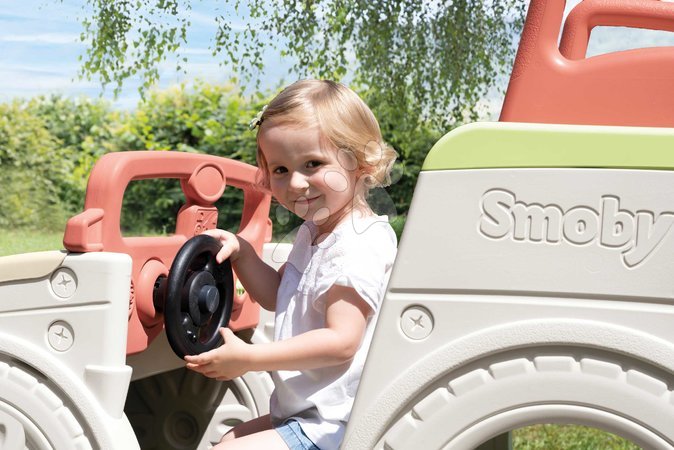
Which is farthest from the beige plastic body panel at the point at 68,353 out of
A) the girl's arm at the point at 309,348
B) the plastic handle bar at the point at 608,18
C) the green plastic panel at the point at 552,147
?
the plastic handle bar at the point at 608,18

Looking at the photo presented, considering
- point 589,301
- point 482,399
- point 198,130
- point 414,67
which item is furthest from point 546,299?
point 198,130

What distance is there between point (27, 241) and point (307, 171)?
651 cm

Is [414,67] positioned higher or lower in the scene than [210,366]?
higher

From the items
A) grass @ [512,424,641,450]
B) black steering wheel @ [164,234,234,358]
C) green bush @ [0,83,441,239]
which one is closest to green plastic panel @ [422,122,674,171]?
black steering wheel @ [164,234,234,358]

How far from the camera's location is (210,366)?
1.77m

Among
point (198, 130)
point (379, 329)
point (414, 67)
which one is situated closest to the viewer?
point (379, 329)

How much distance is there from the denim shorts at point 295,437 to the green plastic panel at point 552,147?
0.64 m

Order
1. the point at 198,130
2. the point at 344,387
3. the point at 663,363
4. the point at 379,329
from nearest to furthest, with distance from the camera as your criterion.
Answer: the point at 663,363 → the point at 379,329 → the point at 344,387 → the point at 198,130

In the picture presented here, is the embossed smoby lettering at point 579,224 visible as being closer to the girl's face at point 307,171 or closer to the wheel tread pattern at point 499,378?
the wheel tread pattern at point 499,378

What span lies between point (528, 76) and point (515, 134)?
0.23 metres

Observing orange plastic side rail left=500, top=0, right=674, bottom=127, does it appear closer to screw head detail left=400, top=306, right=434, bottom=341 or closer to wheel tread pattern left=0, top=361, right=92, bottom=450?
screw head detail left=400, top=306, right=434, bottom=341

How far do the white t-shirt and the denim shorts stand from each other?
0.01 meters

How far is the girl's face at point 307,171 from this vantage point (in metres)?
1.86

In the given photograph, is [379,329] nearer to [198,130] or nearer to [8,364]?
[8,364]
